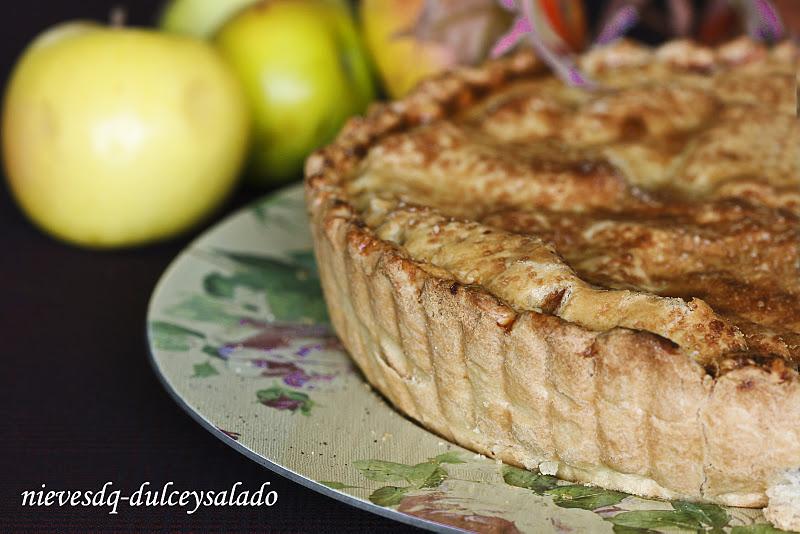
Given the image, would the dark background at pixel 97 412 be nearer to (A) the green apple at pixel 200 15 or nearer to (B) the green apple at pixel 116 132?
(B) the green apple at pixel 116 132

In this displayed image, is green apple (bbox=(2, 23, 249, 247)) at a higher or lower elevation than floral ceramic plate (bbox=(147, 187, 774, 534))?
higher

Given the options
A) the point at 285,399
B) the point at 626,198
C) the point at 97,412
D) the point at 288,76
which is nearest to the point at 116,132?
the point at 288,76

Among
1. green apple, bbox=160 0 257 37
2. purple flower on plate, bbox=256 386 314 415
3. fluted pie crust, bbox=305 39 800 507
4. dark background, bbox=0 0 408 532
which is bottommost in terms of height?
dark background, bbox=0 0 408 532

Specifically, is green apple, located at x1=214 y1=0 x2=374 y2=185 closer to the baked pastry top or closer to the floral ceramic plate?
the floral ceramic plate

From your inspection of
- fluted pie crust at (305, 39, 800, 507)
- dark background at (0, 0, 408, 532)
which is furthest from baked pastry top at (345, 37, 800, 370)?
dark background at (0, 0, 408, 532)

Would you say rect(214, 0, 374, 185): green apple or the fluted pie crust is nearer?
the fluted pie crust

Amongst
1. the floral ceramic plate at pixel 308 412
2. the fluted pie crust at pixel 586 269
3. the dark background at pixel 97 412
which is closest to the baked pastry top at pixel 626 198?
the fluted pie crust at pixel 586 269
